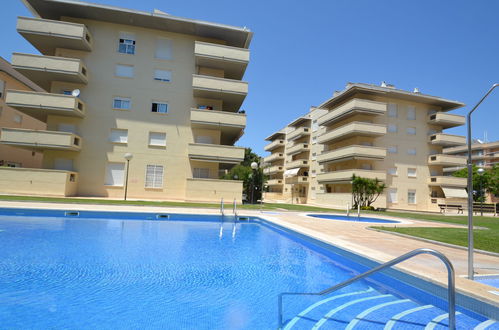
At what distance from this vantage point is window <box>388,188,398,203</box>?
33656mm

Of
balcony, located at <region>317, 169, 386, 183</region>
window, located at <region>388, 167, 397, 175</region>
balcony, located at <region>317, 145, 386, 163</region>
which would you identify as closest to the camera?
balcony, located at <region>317, 169, 386, 183</region>

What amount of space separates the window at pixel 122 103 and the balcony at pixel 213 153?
6487 millimetres

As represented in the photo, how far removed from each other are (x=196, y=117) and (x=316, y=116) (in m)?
30.0

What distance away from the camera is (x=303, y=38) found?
18219mm

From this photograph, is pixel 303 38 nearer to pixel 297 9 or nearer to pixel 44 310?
pixel 297 9

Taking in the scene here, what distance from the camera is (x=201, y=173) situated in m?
23.8

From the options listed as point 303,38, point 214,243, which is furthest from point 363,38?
point 214,243

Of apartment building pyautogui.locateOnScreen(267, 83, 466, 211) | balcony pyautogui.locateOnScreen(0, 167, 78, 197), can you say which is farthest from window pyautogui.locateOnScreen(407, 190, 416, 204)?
balcony pyautogui.locateOnScreen(0, 167, 78, 197)

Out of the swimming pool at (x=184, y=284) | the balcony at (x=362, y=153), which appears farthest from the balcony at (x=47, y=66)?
the balcony at (x=362, y=153)

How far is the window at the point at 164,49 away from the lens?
2427 cm

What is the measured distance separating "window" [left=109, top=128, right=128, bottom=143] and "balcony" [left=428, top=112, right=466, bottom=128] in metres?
36.3

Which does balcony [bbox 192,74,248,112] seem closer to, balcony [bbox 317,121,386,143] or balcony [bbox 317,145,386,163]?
balcony [bbox 317,121,386,143]

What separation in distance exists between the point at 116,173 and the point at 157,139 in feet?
14.0

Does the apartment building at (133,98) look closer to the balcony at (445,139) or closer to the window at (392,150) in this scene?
the window at (392,150)
